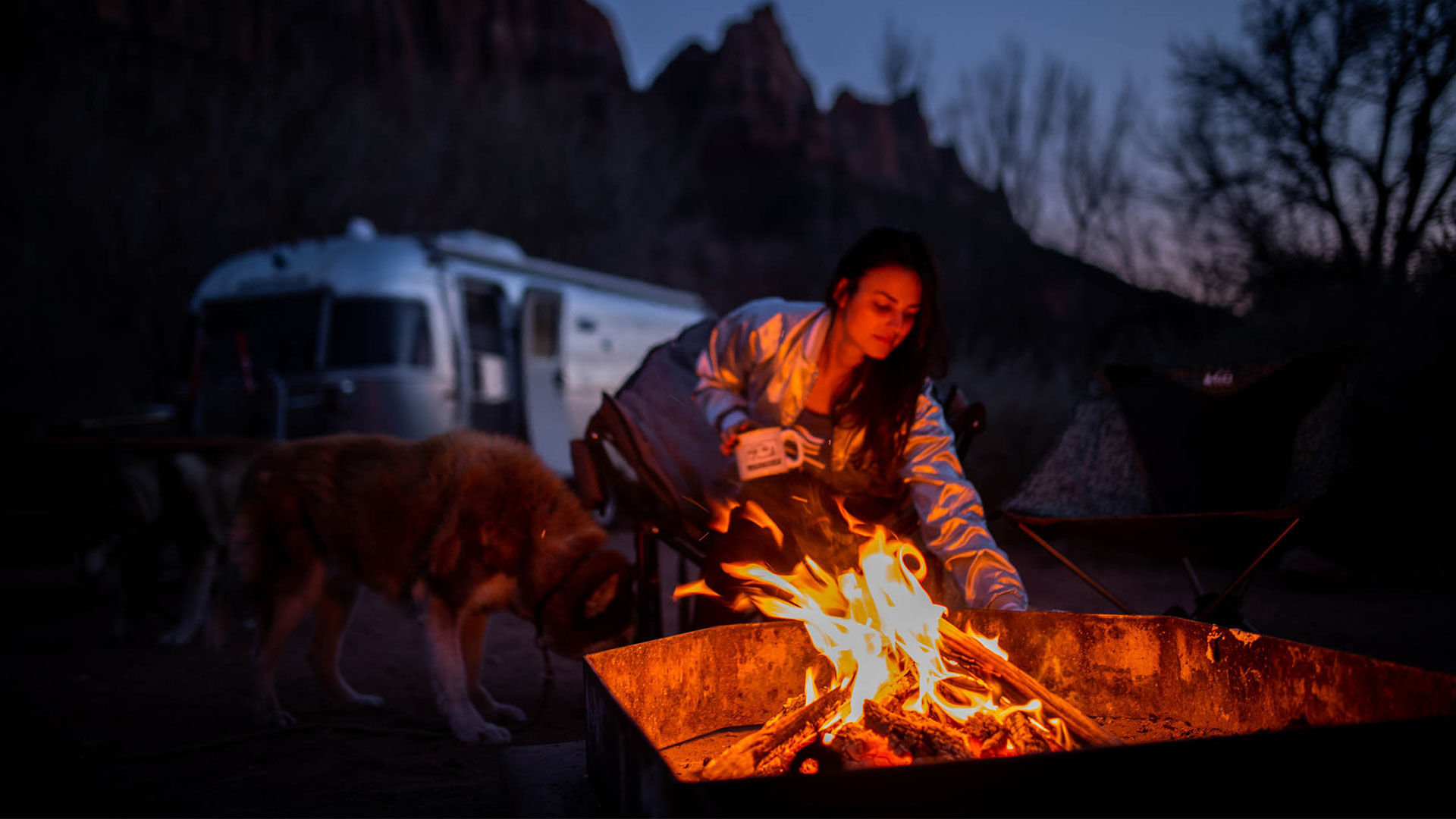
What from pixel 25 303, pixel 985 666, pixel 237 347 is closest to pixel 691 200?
pixel 25 303

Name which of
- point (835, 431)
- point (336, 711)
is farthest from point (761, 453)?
point (336, 711)

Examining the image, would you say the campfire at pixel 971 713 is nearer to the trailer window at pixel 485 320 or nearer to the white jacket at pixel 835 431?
the white jacket at pixel 835 431

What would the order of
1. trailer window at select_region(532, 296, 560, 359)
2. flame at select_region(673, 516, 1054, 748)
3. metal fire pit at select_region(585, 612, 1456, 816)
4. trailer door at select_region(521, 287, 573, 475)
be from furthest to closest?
trailer window at select_region(532, 296, 560, 359) < trailer door at select_region(521, 287, 573, 475) < flame at select_region(673, 516, 1054, 748) < metal fire pit at select_region(585, 612, 1456, 816)

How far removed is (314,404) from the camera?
9.20m

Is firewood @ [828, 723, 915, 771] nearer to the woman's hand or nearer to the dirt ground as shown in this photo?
the dirt ground

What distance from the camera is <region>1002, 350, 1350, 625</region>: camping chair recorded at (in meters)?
3.03

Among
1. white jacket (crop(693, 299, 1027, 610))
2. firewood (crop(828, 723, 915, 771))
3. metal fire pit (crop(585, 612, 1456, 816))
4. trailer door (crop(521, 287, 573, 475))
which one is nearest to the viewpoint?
metal fire pit (crop(585, 612, 1456, 816))

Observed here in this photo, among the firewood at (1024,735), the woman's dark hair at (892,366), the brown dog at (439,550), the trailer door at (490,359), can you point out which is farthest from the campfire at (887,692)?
the trailer door at (490,359)

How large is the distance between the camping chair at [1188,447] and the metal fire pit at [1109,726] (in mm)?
664

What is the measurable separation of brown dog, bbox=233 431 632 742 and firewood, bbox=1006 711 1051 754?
7.02 feet

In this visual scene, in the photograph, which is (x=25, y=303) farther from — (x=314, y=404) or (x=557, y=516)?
(x=557, y=516)

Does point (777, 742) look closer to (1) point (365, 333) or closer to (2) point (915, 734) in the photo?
(2) point (915, 734)

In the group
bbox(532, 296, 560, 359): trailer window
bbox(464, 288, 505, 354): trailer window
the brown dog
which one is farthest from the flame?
bbox(532, 296, 560, 359): trailer window

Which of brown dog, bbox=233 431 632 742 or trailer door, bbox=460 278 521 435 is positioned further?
trailer door, bbox=460 278 521 435
